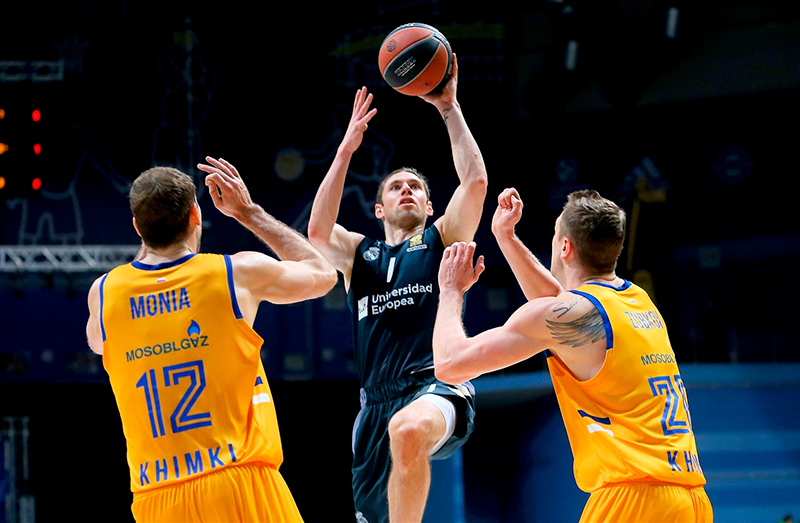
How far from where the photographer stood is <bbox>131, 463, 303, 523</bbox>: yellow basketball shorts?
3.09 metres

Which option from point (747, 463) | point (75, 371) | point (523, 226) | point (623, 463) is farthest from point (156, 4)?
point (623, 463)

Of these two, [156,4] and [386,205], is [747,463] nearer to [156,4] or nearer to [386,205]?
Result: [386,205]

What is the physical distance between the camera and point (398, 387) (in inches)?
197

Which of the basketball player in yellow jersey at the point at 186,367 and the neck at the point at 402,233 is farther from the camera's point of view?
the neck at the point at 402,233

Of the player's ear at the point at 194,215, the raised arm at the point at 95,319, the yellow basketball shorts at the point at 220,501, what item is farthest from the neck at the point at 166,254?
the yellow basketball shorts at the point at 220,501

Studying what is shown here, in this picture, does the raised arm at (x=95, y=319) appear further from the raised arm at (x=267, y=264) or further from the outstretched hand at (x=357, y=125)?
the outstretched hand at (x=357, y=125)

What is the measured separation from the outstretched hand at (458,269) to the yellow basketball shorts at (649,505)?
3.34 ft

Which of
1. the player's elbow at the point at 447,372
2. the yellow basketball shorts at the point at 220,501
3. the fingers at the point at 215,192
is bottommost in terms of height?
the yellow basketball shorts at the point at 220,501

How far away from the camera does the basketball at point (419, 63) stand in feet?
16.9

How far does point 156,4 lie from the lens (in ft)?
42.7

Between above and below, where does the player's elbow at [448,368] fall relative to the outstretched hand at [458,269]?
below

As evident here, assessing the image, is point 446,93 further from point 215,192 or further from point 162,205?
point 162,205

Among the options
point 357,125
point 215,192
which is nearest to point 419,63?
point 357,125

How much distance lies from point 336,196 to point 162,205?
7.07ft
